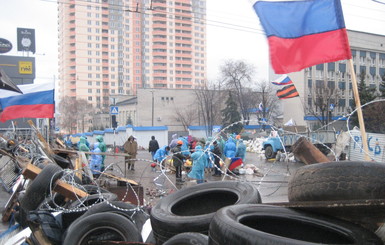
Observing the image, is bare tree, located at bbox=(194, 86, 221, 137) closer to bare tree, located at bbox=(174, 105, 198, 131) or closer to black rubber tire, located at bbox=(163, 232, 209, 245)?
bare tree, located at bbox=(174, 105, 198, 131)

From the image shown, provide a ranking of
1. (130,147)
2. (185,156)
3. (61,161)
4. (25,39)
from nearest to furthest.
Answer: (61,161) < (185,156) < (130,147) < (25,39)

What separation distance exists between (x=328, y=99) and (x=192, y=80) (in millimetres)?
95008

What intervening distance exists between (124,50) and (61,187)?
404 ft

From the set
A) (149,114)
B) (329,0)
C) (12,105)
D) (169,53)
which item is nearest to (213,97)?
(149,114)

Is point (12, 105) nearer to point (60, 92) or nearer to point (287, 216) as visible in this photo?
point (287, 216)

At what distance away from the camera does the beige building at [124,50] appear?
118875 mm

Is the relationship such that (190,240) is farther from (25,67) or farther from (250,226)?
(25,67)

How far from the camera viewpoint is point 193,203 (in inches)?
225

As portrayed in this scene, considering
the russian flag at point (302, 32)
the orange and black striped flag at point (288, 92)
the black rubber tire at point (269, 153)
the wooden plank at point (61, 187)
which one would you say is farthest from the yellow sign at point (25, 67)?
the russian flag at point (302, 32)

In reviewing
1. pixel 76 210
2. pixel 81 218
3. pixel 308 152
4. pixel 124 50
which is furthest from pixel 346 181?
pixel 124 50

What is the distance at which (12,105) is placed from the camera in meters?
15.3

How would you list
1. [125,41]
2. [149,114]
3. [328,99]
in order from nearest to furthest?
[328,99] < [149,114] < [125,41]

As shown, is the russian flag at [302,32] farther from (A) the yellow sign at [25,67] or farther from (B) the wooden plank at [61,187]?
(A) the yellow sign at [25,67]

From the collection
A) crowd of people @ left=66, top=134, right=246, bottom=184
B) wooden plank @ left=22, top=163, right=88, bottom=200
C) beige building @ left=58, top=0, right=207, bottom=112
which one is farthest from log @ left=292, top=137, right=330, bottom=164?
beige building @ left=58, top=0, right=207, bottom=112
